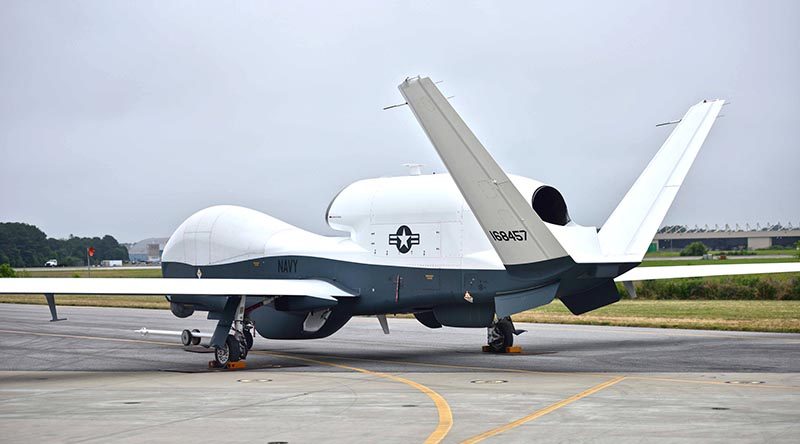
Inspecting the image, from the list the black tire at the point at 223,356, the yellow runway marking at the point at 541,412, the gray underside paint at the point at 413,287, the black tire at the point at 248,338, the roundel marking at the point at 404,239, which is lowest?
the yellow runway marking at the point at 541,412

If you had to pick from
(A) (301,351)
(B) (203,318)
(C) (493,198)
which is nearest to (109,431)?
(C) (493,198)

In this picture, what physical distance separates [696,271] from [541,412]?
12.8 m

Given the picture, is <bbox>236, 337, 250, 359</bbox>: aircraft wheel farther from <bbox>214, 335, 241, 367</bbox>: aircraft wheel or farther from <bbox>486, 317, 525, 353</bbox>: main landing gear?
<bbox>486, 317, 525, 353</bbox>: main landing gear

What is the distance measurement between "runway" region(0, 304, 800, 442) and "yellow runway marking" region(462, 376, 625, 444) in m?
0.03

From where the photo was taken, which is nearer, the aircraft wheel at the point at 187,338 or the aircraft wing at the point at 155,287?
the aircraft wing at the point at 155,287

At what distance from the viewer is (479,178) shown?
1658cm

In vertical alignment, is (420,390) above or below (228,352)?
below

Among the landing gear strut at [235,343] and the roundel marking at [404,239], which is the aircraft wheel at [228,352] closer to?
the landing gear strut at [235,343]

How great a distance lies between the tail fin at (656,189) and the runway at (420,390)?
2.32 metres

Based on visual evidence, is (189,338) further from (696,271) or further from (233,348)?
(696,271)

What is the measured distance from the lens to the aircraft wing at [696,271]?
2327 centimetres

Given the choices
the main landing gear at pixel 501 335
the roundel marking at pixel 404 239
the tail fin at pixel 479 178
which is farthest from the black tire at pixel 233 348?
the tail fin at pixel 479 178

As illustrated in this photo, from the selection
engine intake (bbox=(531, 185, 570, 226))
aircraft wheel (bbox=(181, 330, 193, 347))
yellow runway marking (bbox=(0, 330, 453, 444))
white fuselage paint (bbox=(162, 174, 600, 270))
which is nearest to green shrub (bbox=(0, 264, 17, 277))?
yellow runway marking (bbox=(0, 330, 453, 444))

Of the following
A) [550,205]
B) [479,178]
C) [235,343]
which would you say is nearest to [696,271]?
[550,205]
